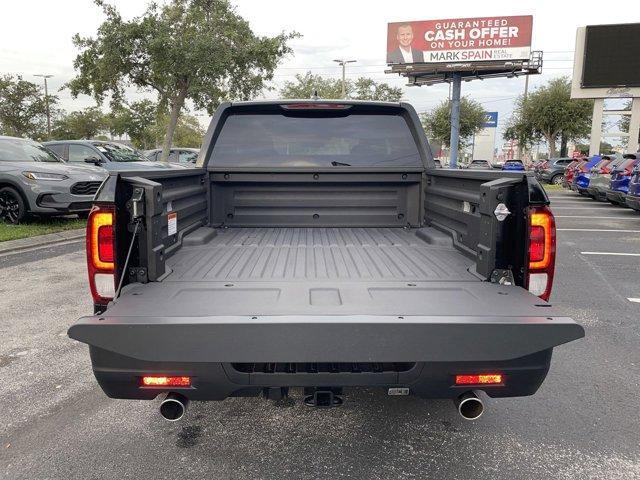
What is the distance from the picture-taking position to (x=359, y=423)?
9.91 feet

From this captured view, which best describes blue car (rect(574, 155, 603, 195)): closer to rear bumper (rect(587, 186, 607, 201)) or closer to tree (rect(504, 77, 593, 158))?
rear bumper (rect(587, 186, 607, 201))

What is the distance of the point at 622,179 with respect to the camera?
1374 cm

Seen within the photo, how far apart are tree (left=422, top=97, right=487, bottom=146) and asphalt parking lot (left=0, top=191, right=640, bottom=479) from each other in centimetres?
5452

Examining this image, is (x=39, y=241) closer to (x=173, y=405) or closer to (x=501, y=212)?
(x=173, y=405)

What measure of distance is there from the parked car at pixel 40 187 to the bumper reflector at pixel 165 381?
863 cm

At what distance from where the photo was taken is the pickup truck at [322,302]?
6.57 feet

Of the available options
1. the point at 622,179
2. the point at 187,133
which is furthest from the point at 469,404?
the point at 187,133

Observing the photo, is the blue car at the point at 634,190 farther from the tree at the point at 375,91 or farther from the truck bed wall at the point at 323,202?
the tree at the point at 375,91

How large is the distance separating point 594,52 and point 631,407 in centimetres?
3060

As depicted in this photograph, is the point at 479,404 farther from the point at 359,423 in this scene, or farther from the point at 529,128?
the point at 529,128

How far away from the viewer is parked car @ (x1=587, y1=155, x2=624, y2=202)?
1543 centimetres

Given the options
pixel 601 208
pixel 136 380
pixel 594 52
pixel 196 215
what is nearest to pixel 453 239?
pixel 196 215

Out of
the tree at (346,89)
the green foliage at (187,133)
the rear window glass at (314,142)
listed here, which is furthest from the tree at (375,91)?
the rear window glass at (314,142)

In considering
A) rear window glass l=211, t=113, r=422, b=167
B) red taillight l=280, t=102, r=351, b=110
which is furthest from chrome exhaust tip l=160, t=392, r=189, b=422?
red taillight l=280, t=102, r=351, b=110
